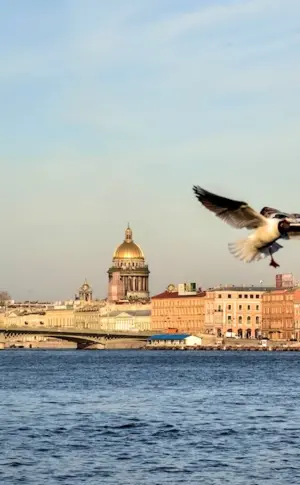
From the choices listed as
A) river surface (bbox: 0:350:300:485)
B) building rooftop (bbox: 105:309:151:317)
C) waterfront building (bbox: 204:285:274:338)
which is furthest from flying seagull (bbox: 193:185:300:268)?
building rooftop (bbox: 105:309:151:317)

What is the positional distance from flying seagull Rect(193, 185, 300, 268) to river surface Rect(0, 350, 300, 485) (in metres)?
20.5

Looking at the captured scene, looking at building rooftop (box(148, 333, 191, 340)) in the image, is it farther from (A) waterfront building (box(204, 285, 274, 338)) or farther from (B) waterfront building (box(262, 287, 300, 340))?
(B) waterfront building (box(262, 287, 300, 340))

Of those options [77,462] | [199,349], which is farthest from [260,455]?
[199,349]

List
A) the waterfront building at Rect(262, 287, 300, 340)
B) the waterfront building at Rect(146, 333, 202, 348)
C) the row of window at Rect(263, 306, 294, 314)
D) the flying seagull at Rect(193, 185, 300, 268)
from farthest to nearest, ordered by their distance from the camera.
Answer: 1. the waterfront building at Rect(146, 333, 202, 348)
2. the row of window at Rect(263, 306, 294, 314)
3. the waterfront building at Rect(262, 287, 300, 340)
4. the flying seagull at Rect(193, 185, 300, 268)

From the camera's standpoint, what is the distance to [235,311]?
535ft

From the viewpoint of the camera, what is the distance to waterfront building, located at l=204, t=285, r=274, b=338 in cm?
16088

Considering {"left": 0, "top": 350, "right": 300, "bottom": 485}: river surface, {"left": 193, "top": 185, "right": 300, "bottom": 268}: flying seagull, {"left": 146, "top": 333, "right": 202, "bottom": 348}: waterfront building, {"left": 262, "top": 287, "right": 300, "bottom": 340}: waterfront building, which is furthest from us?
{"left": 146, "top": 333, "right": 202, "bottom": 348}: waterfront building

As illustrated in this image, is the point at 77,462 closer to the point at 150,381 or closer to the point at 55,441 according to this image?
the point at 55,441

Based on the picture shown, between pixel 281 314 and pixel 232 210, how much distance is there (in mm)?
158564

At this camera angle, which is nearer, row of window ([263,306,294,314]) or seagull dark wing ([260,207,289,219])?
seagull dark wing ([260,207,289,219])

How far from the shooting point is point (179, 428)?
36594 mm

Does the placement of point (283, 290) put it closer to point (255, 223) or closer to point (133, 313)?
point (133, 313)

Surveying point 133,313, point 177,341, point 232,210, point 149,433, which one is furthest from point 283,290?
point 232,210

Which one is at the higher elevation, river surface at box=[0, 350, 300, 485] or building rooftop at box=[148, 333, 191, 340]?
building rooftop at box=[148, 333, 191, 340]
